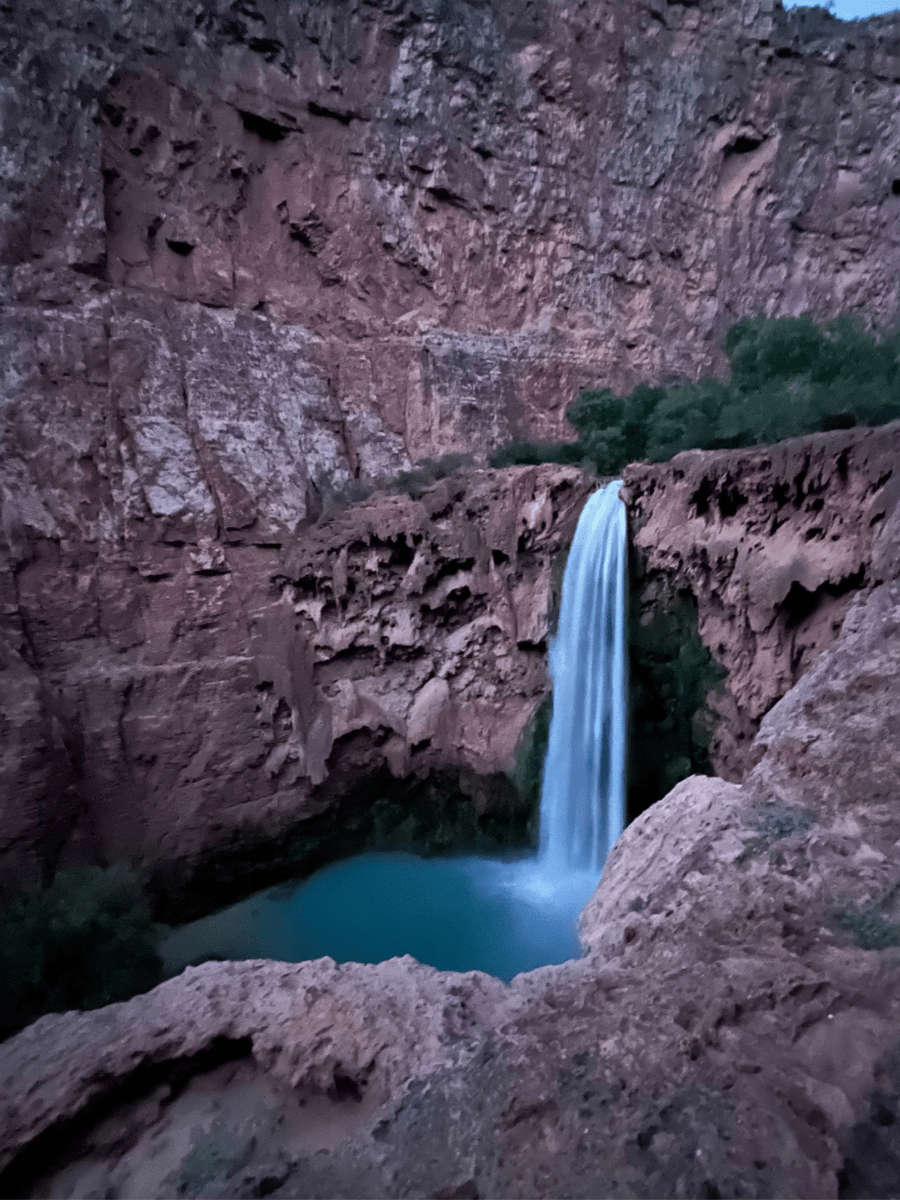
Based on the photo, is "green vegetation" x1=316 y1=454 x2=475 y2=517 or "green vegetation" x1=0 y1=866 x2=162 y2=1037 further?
"green vegetation" x1=316 y1=454 x2=475 y2=517

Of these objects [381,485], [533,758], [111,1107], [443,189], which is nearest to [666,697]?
[533,758]

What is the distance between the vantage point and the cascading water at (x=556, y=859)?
8031mm

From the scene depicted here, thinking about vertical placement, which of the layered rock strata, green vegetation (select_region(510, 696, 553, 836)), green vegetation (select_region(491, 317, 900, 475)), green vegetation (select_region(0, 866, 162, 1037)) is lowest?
green vegetation (select_region(0, 866, 162, 1037))

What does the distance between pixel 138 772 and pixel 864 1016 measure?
896cm

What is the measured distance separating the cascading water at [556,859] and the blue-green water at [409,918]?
0.7 inches

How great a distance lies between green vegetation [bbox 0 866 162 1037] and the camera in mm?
6250

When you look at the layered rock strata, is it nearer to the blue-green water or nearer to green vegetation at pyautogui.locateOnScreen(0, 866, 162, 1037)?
green vegetation at pyautogui.locateOnScreen(0, 866, 162, 1037)

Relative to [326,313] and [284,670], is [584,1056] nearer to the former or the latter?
[284,670]

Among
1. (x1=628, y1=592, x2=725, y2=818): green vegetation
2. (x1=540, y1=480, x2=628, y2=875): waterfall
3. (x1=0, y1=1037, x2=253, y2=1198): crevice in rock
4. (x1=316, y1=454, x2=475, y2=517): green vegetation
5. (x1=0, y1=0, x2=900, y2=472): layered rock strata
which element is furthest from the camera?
(x1=316, y1=454, x2=475, y2=517): green vegetation

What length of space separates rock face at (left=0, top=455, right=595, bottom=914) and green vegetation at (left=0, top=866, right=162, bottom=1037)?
59.0 inches

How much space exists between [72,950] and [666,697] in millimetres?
7086

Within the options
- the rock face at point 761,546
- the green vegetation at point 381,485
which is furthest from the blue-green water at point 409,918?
the green vegetation at point 381,485

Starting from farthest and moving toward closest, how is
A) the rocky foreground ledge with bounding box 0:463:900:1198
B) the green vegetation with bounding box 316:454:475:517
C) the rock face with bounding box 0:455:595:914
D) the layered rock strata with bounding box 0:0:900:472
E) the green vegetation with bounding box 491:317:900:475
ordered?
the green vegetation with bounding box 316:454:475:517, the layered rock strata with bounding box 0:0:900:472, the rock face with bounding box 0:455:595:914, the green vegetation with bounding box 491:317:900:475, the rocky foreground ledge with bounding box 0:463:900:1198

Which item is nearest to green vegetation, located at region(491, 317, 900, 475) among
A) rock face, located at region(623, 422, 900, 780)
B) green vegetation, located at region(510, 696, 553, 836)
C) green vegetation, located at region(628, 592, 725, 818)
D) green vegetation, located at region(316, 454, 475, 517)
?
green vegetation, located at region(316, 454, 475, 517)
